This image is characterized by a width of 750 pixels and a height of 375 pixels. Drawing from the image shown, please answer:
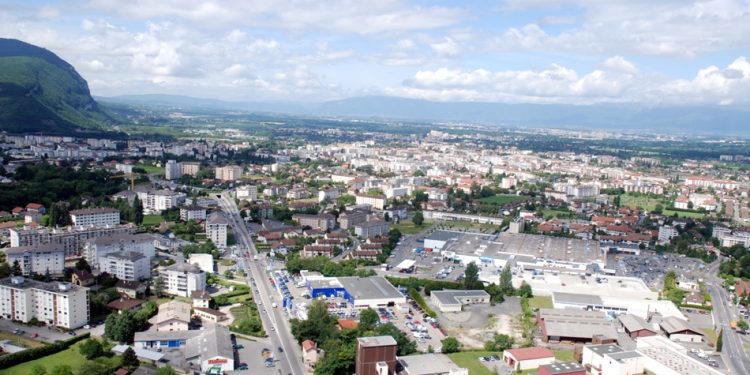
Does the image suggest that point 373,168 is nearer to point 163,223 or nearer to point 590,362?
point 163,223

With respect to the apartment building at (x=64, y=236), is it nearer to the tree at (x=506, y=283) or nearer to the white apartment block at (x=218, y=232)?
the white apartment block at (x=218, y=232)

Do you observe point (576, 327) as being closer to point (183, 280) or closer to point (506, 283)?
point (506, 283)

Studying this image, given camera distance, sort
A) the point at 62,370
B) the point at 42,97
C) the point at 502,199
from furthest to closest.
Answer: the point at 42,97 < the point at 502,199 < the point at 62,370

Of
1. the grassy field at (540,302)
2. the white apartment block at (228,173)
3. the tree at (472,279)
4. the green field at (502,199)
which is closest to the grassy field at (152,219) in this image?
the white apartment block at (228,173)

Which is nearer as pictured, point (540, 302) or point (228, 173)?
point (540, 302)

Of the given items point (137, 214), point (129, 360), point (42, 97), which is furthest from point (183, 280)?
point (42, 97)
